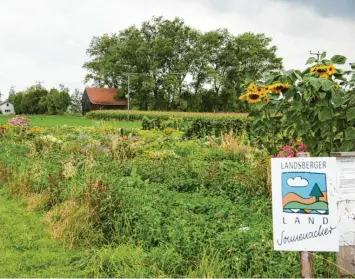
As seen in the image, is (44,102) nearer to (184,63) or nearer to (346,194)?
(184,63)

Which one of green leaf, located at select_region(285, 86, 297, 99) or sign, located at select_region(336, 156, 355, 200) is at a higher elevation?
green leaf, located at select_region(285, 86, 297, 99)

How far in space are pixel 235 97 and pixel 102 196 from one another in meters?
46.1

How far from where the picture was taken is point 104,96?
182ft

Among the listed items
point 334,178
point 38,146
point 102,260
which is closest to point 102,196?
point 102,260

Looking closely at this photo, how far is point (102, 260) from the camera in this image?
3508mm

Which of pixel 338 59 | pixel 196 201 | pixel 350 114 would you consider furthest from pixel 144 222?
pixel 338 59

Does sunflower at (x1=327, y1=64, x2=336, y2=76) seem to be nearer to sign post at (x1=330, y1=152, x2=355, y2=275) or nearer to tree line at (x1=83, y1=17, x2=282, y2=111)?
sign post at (x1=330, y1=152, x2=355, y2=275)

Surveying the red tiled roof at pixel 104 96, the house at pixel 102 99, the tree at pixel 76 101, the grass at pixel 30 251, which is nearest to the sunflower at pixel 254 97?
the grass at pixel 30 251

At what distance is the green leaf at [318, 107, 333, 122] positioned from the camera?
2.96 metres

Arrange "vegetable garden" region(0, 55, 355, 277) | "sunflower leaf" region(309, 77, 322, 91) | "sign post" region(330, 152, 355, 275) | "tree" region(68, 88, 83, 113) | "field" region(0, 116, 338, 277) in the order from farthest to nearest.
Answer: "tree" region(68, 88, 83, 113), "field" region(0, 116, 338, 277), "vegetable garden" region(0, 55, 355, 277), "sunflower leaf" region(309, 77, 322, 91), "sign post" region(330, 152, 355, 275)

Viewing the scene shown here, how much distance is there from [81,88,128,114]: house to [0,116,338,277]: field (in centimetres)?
4730

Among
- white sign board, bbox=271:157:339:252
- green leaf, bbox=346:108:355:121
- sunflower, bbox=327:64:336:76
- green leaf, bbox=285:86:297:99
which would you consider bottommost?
white sign board, bbox=271:157:339:252

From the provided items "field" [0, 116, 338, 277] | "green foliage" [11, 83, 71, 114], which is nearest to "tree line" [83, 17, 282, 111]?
"green foliage" [11, 83, 71, 114]

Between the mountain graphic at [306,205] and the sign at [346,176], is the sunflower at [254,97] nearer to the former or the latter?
the sign at [346,176]
